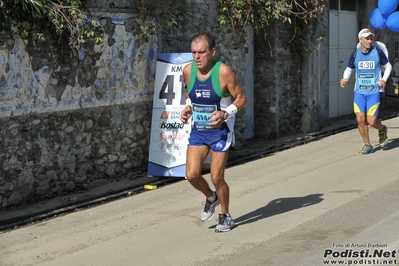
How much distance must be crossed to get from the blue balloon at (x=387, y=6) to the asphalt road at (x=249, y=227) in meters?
3.35

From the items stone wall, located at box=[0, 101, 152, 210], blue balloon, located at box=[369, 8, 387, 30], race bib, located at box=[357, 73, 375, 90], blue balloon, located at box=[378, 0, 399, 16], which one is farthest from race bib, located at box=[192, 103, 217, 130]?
blue balloon, located at box=[369, 8, 387, 30]

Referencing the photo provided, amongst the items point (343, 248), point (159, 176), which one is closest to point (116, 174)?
point (159, 176)

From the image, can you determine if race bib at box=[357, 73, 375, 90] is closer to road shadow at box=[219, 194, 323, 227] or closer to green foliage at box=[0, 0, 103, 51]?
road shadow at box=[219, 194, 323, 227]

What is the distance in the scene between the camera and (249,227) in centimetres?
789

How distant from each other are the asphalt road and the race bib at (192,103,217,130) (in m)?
1.07

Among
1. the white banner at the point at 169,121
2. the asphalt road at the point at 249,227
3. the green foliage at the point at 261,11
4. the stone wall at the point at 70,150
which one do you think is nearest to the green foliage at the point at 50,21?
the stone wall at the point at 70,150

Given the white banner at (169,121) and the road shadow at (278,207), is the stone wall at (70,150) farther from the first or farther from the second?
the road shadow at (278,207)

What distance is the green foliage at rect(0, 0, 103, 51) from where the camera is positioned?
9.12m

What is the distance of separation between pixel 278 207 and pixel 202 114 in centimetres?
175

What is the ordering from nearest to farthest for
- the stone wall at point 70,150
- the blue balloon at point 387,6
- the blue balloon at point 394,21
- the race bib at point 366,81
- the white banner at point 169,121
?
the stone wall at point 70,150, the white banner at point 169,121, the race bib at point 366,81, the blue balloon at point 394,21, the blue balloon at point 387,6

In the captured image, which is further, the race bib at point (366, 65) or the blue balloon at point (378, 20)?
the blue balloon at point (378, 20)

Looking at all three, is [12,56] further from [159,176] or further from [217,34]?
[217,34]

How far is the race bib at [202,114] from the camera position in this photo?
7.62 meters

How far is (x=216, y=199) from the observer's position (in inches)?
315
